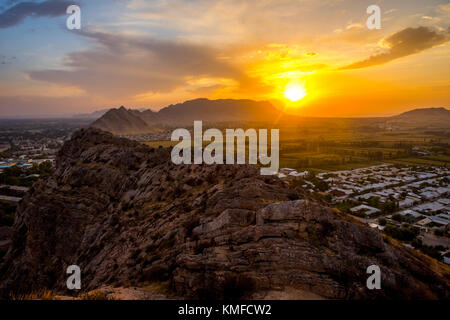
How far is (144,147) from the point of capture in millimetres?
34625

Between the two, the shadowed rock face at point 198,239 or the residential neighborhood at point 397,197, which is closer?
the shadowed rock face at point 198,239

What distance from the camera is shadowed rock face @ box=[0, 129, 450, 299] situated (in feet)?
35.8

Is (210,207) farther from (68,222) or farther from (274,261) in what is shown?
(68,222)

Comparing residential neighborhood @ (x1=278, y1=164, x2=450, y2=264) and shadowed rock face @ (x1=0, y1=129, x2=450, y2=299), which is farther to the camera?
residential neighborhood @ (x1=278, y1=164, x2=450, y2=264)

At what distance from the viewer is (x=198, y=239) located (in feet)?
46.9

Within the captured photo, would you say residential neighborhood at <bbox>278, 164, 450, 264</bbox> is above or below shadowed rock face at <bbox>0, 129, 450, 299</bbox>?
below

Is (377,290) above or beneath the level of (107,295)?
above

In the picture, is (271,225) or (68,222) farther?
(68,222)

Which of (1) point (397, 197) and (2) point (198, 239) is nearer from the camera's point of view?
(2) point (198, 239)

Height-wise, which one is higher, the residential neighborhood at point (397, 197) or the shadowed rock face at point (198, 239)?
the shadowed rock face at point (198, 239)

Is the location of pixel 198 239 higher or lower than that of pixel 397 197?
higher

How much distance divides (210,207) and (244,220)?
335cm

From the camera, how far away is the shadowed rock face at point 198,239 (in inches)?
430
